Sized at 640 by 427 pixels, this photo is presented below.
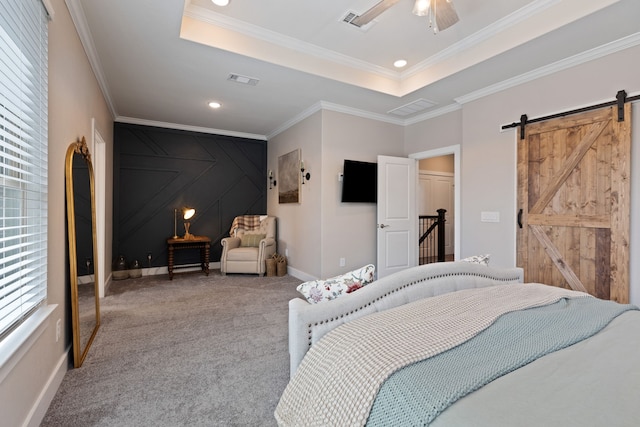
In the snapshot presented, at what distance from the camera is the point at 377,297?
1490mm

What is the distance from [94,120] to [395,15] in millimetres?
3090

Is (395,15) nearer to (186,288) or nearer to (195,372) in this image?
(195,372)

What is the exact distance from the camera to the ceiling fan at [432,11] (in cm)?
214

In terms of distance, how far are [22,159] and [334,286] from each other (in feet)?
5.50

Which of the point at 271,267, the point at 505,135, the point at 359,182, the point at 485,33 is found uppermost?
the point at 485,33

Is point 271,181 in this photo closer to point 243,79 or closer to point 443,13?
point 243,79

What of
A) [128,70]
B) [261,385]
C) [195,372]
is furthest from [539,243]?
[128,70]

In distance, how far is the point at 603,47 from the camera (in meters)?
2.75

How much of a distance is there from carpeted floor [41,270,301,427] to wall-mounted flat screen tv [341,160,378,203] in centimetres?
171

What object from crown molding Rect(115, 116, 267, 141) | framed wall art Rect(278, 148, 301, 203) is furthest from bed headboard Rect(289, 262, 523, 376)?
crown molding Rect(115, 116, 267, 141)

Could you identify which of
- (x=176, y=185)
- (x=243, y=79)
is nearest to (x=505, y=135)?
(x=243, y=79)

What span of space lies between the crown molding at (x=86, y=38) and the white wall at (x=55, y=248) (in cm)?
7

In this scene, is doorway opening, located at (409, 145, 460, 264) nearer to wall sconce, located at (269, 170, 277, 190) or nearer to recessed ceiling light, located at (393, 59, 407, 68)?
wall sconce, located at (269, 170, 277, 190)

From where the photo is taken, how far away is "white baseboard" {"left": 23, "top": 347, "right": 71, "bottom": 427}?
153cm
